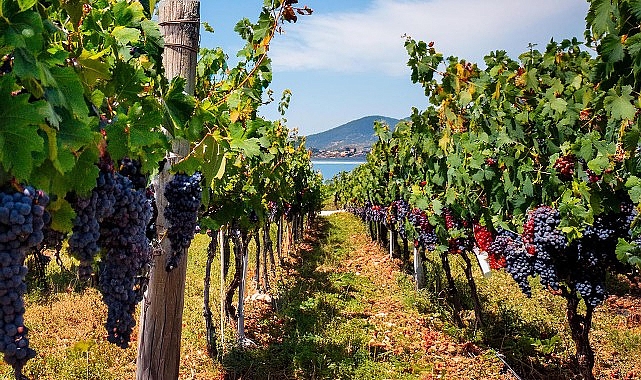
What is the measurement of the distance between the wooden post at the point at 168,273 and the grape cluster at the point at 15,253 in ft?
4.31

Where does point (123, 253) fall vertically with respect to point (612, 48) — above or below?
below

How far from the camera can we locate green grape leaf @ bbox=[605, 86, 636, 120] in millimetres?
2818

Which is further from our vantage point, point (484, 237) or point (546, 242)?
point (484, 237)

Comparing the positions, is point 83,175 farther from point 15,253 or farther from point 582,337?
point 582,337

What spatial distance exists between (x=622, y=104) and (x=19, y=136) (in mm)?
2950

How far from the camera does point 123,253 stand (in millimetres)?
1620

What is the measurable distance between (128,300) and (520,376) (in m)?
5.24

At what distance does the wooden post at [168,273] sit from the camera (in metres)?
2.48

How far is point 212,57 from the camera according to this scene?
15.3 ft

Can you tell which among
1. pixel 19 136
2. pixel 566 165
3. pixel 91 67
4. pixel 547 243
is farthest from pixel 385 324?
pixel 19 136

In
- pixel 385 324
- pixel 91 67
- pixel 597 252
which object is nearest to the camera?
pixel 91 67

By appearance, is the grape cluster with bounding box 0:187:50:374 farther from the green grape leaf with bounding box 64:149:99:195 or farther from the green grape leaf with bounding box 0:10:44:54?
the green grape leaf with bounding box 0:10:44:54

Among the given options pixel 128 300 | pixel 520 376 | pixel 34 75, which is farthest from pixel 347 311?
pixel 34 75

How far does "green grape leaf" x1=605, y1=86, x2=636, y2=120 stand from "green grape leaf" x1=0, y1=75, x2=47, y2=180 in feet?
9.48
